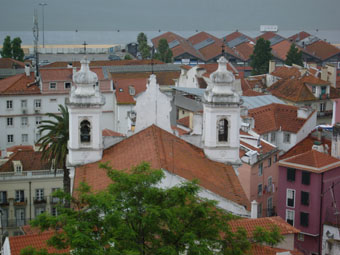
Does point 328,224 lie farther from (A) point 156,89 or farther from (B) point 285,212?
(A) point 156,89

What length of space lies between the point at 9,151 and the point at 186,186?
40.8 m

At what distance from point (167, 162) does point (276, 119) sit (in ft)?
101

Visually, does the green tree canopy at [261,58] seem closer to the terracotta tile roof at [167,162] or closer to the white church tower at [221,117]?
the white church tower at [221,117]

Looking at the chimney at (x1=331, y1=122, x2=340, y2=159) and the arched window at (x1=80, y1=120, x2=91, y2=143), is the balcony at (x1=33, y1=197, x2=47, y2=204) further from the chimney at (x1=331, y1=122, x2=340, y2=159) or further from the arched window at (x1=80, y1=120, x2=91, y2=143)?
the chimney at (x1=331, y1=122, x2=340, y2=159)

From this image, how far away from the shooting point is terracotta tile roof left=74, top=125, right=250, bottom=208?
35.7 m

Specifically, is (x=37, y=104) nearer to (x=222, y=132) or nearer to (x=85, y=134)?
(x=85, y=134)

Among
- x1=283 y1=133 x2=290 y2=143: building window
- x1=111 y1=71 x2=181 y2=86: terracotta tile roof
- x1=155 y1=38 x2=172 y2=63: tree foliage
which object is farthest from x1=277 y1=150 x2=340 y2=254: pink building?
x1=155 y1=38 x2=172 y2=63: tree foliage

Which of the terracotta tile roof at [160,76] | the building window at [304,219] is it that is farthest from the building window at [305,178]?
the terracotta tile roof at [160,76]

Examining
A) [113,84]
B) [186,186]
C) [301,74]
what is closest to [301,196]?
[186,186]

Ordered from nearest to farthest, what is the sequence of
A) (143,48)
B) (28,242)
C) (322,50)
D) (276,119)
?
1. (28,242)
2. (276,119)
3. (143,48)
4. (322,50)

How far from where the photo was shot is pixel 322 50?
166875 mm

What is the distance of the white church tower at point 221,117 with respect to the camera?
134ft

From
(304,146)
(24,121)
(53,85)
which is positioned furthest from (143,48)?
(304,146)

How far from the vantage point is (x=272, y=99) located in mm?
75188
